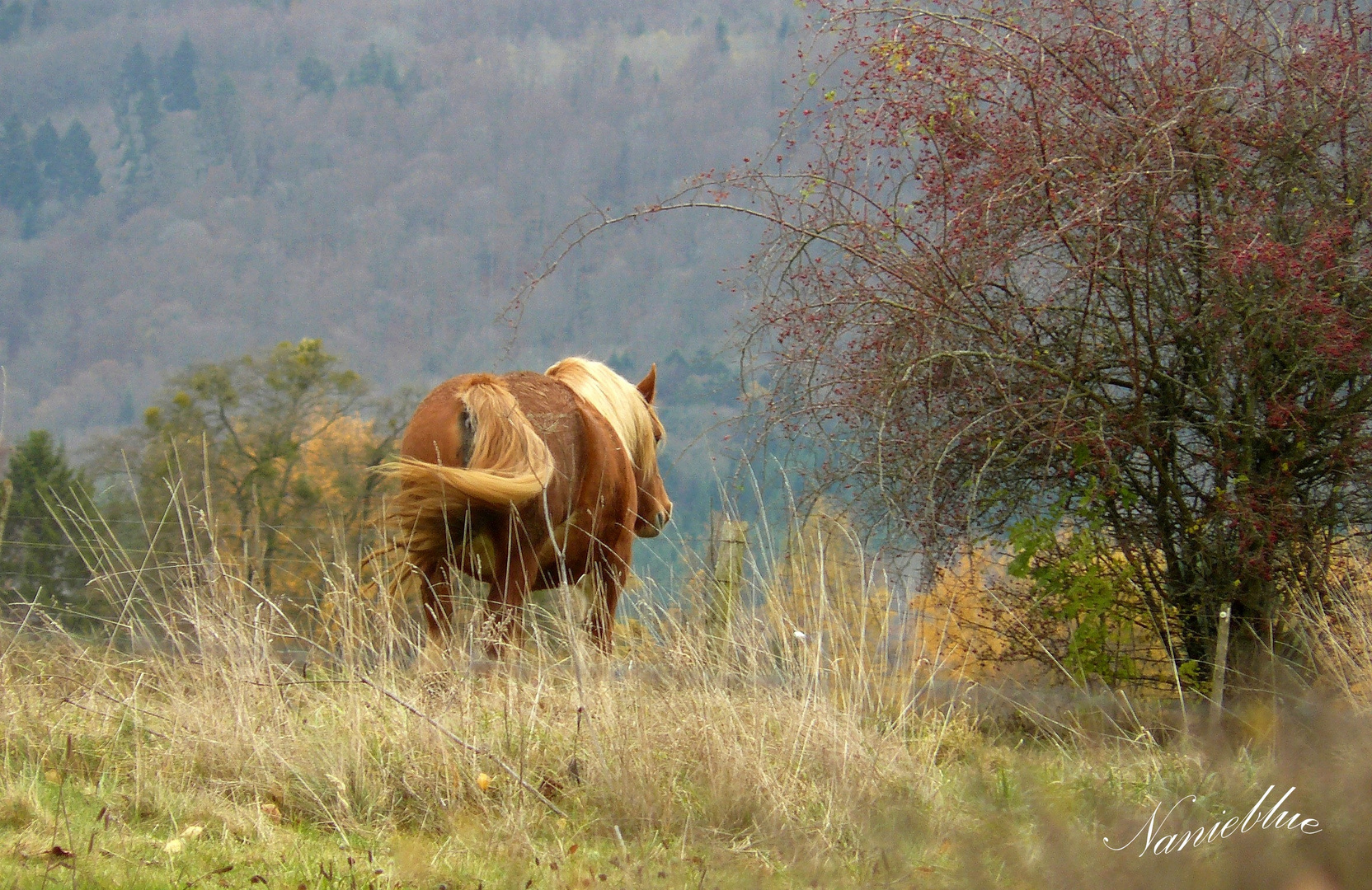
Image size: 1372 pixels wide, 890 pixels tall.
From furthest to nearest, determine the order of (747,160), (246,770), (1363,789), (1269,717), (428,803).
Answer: (747,160)
(1269,717)
(246,770)
(428,803)
(1363,789)

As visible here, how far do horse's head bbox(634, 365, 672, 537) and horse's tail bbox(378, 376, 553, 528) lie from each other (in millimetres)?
1433

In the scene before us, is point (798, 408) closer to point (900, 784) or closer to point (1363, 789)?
point (900, 784)

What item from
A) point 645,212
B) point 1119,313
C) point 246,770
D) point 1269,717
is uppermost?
point 645,212

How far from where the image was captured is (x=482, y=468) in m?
5.06

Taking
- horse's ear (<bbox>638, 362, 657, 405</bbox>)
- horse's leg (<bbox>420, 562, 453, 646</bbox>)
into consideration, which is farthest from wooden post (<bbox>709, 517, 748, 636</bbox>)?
horse's ear (<bbox>638, 362, 657, 405</bbox>)

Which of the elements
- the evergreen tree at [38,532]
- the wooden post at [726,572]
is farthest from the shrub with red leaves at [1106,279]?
the evergreen tree at [38,532]

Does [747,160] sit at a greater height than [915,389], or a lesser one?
greater

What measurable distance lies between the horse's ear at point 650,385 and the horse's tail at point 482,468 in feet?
6.37

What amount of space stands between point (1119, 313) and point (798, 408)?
71.0 inches

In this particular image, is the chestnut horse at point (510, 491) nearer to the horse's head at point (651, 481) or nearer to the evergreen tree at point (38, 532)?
the horse's head at point (651, 481)

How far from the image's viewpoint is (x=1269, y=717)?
4.31 m

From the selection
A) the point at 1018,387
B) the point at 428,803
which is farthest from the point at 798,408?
the point at 428,803

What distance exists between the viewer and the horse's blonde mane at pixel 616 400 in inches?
244

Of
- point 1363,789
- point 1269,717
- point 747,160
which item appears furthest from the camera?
point 747,160
